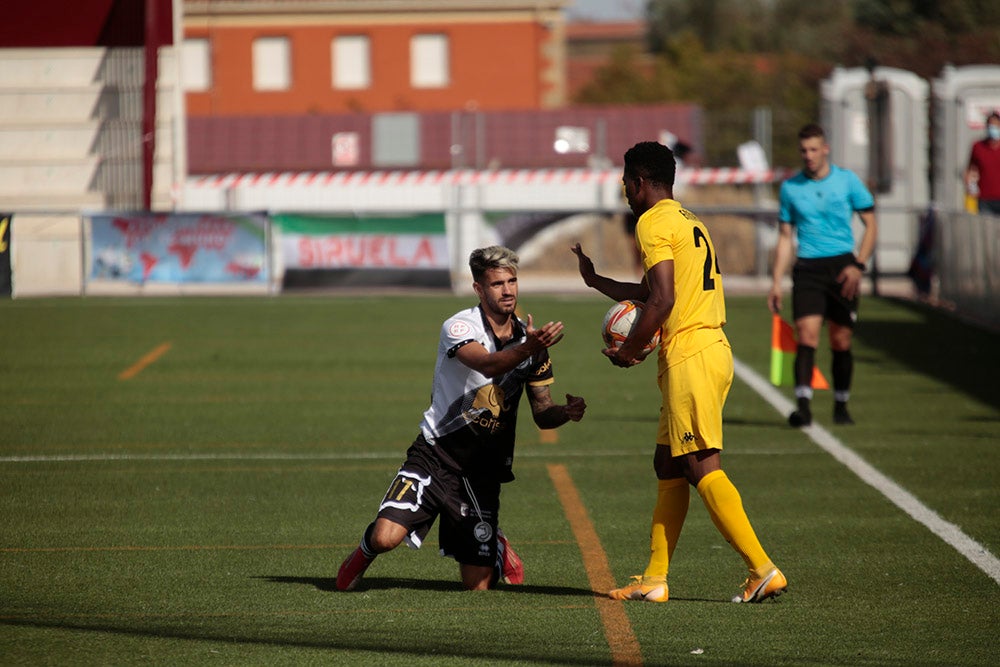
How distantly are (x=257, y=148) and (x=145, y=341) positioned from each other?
22971 mm

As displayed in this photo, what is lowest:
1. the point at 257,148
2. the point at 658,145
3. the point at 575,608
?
the point at 575,608

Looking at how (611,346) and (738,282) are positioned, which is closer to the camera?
(611,346)

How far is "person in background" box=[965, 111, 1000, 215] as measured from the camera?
1939cm

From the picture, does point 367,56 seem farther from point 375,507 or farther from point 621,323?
point 621,323

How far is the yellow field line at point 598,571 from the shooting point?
6.32 meters

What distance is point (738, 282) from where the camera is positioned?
26109mm

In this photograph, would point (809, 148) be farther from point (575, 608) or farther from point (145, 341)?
point (145, 341)

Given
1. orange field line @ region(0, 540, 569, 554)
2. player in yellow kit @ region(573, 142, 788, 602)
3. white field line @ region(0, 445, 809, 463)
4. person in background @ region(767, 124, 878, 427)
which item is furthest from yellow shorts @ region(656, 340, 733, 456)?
person in background @ region(767, 124, 878, 427)

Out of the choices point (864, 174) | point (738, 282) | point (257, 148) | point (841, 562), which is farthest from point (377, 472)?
point (257, 148)

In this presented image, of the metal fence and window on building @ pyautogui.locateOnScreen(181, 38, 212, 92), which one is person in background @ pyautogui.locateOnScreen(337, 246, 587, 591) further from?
window on building @ pyautogui.locateOnScreen(181, 38, 212, 92)

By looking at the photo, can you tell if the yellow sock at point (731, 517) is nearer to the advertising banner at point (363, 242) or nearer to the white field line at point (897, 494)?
the white field line at point (897, 494)

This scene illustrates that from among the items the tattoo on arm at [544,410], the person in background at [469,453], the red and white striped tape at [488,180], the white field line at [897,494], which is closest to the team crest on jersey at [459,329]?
the person in background at [469,453]

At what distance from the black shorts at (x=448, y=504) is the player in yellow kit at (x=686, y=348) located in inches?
30.8

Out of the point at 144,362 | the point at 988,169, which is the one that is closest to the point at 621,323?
the point at 144,362
